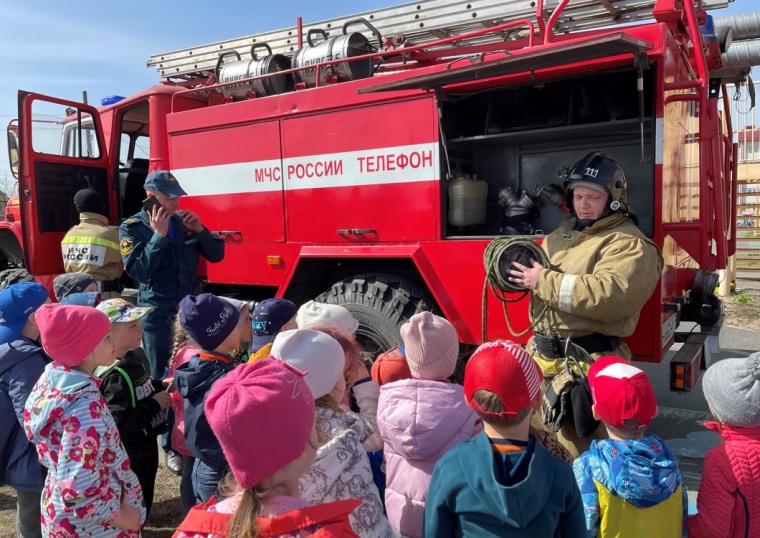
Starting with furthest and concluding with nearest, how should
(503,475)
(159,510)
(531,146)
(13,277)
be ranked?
(13,277), (531,146), (159,510), (503,475)

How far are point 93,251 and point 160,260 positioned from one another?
1.47 m

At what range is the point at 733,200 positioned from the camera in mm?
5344

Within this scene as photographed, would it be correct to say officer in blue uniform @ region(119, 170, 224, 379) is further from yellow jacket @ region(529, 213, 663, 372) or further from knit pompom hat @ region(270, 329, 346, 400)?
yellow jacket @ region(529, 213, 663, 372)

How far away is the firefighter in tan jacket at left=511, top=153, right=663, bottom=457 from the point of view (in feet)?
8.67

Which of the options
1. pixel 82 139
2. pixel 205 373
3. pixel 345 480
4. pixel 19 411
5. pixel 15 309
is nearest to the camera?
pixel 345 480

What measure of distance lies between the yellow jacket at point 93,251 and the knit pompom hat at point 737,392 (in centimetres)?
459

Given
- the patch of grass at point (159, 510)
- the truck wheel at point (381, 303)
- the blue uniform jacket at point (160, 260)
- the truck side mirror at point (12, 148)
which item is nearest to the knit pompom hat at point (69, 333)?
the patch of grass at point (159, 510)

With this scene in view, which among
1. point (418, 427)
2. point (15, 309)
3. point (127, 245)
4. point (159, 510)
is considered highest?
point (127, 245)

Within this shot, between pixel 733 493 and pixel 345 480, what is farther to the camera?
pixel 733 493

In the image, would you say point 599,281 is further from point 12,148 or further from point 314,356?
point 12,148

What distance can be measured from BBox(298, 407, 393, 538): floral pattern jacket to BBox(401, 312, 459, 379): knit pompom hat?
0.42 metres

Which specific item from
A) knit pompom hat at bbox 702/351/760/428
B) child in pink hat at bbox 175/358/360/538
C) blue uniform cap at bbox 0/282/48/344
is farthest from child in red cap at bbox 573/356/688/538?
blue uniform cap at bbox 0/282/48/344

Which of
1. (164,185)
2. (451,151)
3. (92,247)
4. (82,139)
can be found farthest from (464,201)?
(82,139)

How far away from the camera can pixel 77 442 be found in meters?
2.04
